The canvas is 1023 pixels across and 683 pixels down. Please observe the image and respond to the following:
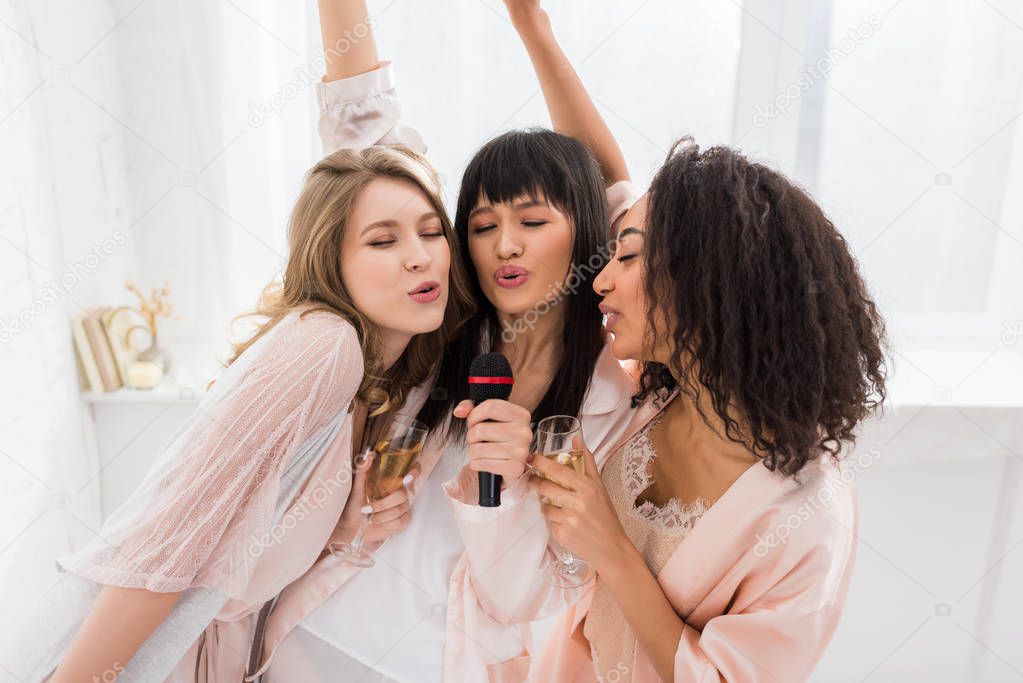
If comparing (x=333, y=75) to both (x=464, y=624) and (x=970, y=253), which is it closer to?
(x=464, y=624)

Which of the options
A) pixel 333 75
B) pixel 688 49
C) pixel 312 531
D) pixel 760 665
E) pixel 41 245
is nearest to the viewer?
pixel 760 665

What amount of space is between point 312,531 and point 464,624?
12.2 inches

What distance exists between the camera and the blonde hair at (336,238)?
124cm

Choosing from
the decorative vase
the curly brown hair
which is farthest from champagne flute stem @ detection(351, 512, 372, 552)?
the decorative vase

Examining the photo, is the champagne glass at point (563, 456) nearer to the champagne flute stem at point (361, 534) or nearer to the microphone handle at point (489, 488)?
the microphone handle at point (489, 488)

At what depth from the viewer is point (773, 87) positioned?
2.26m

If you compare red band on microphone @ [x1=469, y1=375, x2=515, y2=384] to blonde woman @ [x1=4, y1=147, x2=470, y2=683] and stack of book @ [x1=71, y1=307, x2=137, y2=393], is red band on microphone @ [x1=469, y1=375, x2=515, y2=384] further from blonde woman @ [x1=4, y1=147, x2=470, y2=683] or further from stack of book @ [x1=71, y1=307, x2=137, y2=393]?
stack of book @ [x1=71, y1=307, x2=137, y2=393]

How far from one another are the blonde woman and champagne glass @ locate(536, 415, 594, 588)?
0.27m

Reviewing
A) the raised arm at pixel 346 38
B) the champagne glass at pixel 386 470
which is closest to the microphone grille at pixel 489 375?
the champagne glass at pixel 386 470

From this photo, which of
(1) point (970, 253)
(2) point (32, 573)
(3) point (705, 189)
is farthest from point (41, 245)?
(1) point (970, 253)

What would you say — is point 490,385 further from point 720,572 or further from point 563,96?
point 563,96

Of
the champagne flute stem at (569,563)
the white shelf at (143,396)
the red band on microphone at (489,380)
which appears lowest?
the white shelf at (143,396)

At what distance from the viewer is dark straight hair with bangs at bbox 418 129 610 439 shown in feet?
4.49

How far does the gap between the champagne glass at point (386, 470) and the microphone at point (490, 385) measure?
0.35 feet
